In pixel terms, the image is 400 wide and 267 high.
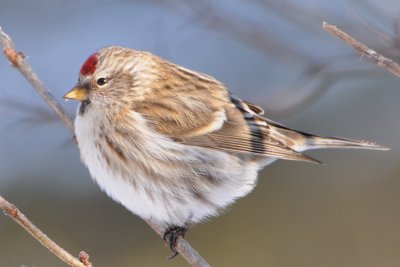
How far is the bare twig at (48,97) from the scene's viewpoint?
291cm

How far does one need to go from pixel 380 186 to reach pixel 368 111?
2.28ft

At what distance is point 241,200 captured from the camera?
16.6ft

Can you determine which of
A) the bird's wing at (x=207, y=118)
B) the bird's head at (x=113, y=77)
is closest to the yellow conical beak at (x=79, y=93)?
the bird's head at (x=113, y=77)

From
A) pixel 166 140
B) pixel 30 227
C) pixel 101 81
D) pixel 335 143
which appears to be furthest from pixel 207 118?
pixel 30 227

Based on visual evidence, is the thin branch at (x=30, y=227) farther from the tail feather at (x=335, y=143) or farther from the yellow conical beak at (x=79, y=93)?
the tail feather at (x=335, y=143)

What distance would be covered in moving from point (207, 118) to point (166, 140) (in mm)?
184

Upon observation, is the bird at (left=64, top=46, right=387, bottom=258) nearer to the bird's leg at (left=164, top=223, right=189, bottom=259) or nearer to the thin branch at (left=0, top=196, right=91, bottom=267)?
the bird's leg at (left=164, top=223, right=189, bottom=259)

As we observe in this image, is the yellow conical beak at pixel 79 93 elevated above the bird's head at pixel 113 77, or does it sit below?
below

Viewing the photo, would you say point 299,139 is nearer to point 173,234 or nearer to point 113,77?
point 173,234

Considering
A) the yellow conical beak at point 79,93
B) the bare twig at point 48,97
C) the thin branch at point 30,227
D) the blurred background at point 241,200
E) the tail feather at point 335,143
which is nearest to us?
the thin branch at point 30,227

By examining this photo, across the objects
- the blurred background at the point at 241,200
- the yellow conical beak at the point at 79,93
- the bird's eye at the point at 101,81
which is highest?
the bird's eye at the point at 101,81

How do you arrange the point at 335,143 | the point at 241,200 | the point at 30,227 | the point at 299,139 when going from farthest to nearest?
the point at 241,200 < the point at 299,139 < the point at 335,143 < the point at 30,227

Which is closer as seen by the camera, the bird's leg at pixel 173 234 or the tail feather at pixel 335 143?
the bird's leg at pixel 173 234

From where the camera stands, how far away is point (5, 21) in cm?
641
